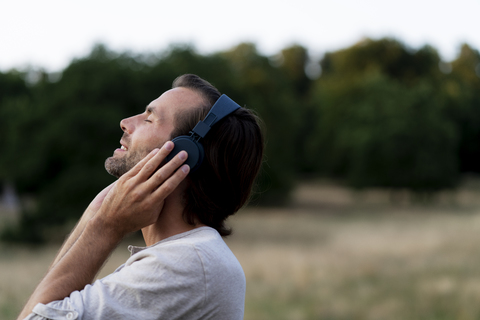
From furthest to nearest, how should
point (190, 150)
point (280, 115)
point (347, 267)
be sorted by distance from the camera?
1. point (280, 115)
2. point (347, 267)
3. point (190, 150)

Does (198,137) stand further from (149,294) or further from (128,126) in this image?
(149,294)

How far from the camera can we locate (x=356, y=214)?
33500mm

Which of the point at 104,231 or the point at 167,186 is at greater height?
the point at 167,186

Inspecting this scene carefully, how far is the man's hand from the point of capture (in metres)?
1.75

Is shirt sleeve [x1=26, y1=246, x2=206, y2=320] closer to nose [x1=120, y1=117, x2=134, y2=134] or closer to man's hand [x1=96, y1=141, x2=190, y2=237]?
man's hand [x1=96, y1=141, x2=190, y2=237]

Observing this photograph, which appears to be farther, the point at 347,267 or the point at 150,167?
the point at 347,267

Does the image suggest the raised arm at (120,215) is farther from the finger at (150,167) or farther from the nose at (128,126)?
the nose at (128,126)

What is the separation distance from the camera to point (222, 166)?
2.00m

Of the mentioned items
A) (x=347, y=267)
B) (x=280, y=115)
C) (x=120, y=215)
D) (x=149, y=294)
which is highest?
(x=120, y=215)

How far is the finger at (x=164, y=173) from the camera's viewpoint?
1.74 meters

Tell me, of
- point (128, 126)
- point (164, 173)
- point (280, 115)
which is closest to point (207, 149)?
point (164, 173)

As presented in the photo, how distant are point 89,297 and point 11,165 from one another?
21246mm

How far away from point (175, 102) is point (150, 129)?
164 mm

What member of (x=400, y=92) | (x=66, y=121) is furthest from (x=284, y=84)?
(x=66, y=121)
